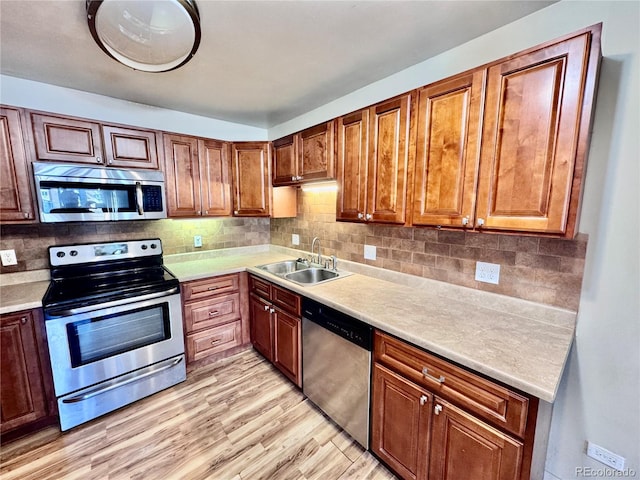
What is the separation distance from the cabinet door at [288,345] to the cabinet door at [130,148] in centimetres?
172

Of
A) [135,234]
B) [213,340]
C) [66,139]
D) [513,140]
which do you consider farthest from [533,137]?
[135,234]

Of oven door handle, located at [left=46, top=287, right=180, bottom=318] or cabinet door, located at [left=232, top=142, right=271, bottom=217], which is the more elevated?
cabinet door, located at [left=232, top=142, right=271, bottom=217]

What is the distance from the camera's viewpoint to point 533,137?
1112mm

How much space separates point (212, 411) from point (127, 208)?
1737 millimetres

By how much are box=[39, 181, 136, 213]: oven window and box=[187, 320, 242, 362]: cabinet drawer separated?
125 cm

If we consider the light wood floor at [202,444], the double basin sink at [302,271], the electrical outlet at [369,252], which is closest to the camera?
the light wood floor at [202,444]

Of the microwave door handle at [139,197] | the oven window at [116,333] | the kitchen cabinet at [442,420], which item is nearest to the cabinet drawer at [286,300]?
the kitchen cabinet at [442,420]

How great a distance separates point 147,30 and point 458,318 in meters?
2.04

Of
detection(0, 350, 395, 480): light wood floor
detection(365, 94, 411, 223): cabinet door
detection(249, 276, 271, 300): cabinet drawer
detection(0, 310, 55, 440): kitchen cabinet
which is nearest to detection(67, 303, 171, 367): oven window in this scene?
detection(0, 310, 55, 440): kitchen cabinet

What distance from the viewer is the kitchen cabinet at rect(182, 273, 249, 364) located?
2363 millimetres

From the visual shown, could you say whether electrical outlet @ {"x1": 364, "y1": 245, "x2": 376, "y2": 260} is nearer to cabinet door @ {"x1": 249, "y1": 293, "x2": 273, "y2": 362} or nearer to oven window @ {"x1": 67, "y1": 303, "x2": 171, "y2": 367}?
cabinet door @ {"x1": 249, "y1": 293, "x2": 273, "y2": 362}

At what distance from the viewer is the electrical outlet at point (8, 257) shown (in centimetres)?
197

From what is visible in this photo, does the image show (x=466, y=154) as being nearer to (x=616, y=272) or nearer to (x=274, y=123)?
(x=616, y=272)

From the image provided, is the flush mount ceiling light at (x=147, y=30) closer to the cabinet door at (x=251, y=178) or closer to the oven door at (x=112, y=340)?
the cabinet door at (x=251, y=178)
